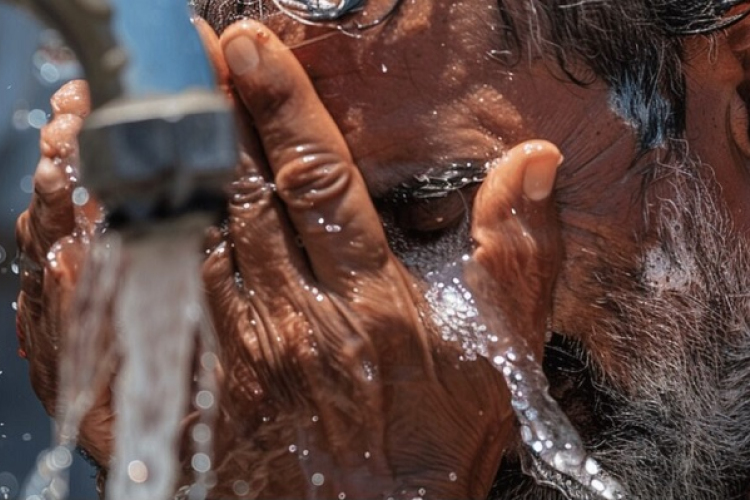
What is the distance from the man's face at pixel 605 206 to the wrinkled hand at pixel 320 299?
69 mm

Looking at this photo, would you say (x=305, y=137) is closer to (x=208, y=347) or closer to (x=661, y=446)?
(x=208, y=347)

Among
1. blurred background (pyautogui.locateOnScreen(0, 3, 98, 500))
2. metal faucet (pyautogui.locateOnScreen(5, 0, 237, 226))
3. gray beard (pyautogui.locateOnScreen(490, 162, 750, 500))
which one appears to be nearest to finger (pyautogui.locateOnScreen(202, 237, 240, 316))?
gray beard (pyautogui.locateOnScreen(490, 162, 750, 500))

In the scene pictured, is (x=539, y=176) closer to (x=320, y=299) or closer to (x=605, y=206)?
(x=605, y=206)

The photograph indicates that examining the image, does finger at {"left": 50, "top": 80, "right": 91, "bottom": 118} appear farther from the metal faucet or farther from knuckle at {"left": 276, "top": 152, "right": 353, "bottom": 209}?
the metal faucet

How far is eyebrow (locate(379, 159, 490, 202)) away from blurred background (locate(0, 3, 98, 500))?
2.98 feet

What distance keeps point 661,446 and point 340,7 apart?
74cm

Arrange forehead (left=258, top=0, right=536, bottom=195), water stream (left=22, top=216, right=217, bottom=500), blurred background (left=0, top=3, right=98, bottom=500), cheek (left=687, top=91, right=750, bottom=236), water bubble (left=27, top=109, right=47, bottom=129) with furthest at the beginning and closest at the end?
blurred background (left=0, top=3, right=98, bottom=500) < water bubble (left=27, top=109, right=47, bottom=129) < cheek (left=687, top=91, right=750, bottom=236) < forehead (left=258, top=0, right=536, bottom=195) < water stream (left=22, top=216, right=217, bottom=500)

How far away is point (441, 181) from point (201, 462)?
45cm

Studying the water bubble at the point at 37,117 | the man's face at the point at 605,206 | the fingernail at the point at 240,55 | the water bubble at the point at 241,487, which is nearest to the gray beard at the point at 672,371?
the man's face at the point at 605,206

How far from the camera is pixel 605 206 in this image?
5.63 feet

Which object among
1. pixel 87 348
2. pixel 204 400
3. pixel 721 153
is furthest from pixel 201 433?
pixel 721 153

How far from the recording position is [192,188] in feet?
3.24

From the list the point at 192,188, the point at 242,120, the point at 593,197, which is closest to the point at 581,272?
the point at 593,197

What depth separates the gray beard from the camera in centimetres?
176
